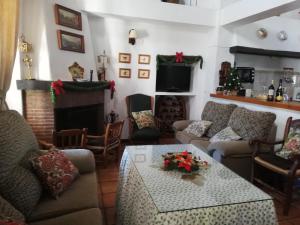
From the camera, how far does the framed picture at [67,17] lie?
3.40 meters

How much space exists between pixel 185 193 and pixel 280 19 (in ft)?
16.9

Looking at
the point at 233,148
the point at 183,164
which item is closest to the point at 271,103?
the point at 233,148

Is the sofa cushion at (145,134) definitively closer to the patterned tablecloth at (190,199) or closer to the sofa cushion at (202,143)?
the sofa cushion at (202,143)

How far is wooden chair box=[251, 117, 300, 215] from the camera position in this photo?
2.30 metres

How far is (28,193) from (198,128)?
277cm

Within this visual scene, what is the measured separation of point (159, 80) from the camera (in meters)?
4.86

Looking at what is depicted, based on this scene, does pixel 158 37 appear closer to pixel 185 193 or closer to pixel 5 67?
pixel 5 67

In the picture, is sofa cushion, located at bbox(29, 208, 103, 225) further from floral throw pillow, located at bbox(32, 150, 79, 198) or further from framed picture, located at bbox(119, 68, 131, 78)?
framed picture, located at bbox(119, 68, 131, 78)

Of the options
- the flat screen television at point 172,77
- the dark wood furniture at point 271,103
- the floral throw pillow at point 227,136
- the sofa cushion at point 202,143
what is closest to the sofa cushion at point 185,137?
the sofa cushion at point 202,143

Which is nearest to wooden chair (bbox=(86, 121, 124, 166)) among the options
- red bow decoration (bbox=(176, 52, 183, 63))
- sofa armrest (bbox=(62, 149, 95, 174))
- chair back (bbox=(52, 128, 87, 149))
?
chair back (bbox=(52, 128, 87, 149))

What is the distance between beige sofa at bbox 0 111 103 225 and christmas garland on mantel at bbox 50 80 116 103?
3.59 feet

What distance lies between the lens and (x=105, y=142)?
3.23 meters

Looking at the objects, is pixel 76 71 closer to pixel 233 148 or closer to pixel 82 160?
pixel 82 160

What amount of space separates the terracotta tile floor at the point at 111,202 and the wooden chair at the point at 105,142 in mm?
215
